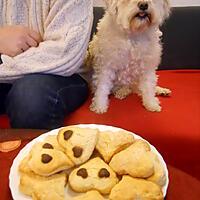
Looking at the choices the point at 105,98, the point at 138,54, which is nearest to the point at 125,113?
the point at 105,98

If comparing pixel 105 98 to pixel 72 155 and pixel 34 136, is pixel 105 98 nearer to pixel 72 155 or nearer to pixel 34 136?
pixel 34 136

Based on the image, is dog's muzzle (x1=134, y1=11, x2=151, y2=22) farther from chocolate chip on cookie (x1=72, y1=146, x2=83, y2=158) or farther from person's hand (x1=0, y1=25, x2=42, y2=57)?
chocolate chip on cookie (x1=72, y1=146, x2=83, y2=158)

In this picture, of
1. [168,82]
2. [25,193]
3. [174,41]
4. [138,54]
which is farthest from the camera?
[174,41]

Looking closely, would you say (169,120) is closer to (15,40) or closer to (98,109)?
(98,109)

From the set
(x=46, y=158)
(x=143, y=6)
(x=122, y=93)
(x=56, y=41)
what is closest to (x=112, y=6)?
(x=143, y=6)

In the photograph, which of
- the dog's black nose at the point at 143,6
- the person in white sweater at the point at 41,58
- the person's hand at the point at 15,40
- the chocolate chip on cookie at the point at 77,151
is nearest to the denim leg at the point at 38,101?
the person in white sweater at the point at 41,58
